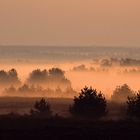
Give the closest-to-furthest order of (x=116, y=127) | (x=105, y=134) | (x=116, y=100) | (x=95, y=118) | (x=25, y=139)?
(x=25, y=139)
(x=105, y=134)
(x=116, y=127)
(x=95, y=118)
(x=116, y=100)

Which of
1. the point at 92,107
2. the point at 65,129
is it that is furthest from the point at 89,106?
the point at 65,129


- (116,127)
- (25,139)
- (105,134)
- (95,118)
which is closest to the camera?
(25,139)

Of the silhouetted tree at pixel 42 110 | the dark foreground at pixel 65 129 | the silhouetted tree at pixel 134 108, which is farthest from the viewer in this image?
the silhouetted tree at pixel 42 110

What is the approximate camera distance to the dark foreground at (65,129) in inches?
2496

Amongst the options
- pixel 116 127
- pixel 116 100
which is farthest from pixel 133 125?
pixel 116 100

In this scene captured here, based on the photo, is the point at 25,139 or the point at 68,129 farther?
the point at 68,129

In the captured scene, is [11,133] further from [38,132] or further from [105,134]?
[105,134]

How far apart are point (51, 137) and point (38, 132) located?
3.55m

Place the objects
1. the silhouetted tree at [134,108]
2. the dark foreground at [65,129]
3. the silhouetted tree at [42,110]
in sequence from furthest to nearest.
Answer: the silhouetted tree at [42,110]
the silhouetted tree at [134,108]
the dark foreground at [65,129]

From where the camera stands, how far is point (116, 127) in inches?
2827

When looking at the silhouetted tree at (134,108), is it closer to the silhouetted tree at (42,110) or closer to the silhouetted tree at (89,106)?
the silhouetted tree at (89,106)

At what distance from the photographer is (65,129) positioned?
69125 millimetres

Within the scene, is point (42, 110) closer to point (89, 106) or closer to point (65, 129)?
point (89, 106)

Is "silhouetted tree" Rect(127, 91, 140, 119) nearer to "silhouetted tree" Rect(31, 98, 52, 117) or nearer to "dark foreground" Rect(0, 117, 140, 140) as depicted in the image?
"dark foreground" Rect(0, 117, 140, 140)
